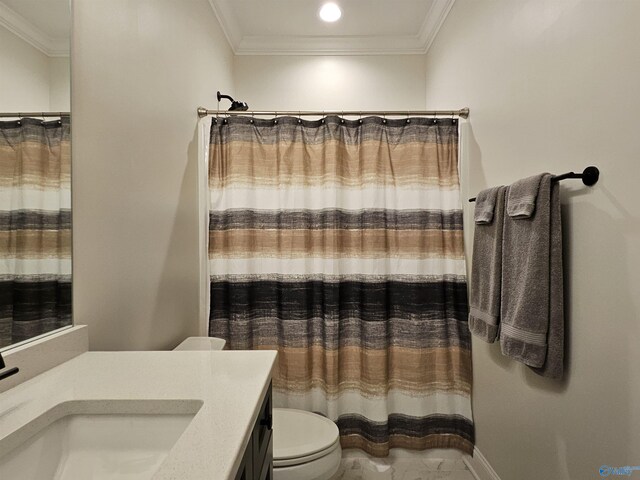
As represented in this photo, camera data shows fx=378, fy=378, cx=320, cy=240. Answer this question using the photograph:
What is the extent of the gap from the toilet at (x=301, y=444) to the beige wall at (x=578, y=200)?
0.76 m

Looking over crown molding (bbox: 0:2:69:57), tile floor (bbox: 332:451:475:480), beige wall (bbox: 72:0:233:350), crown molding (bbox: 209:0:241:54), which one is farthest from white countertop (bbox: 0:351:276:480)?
crown molding (bbox: 209:0:241:54)

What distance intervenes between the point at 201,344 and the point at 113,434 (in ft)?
3.18

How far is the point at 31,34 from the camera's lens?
91cm

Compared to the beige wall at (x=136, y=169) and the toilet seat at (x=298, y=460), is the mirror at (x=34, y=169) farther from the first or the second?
the toilet seat at (x=298, y=460)

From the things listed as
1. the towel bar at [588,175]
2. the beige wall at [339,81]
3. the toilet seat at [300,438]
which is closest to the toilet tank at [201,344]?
the toilet seat at [300,438]

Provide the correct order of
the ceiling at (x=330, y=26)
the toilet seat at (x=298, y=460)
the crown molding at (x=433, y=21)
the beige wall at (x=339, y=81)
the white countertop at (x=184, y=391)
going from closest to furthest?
the white countertop at (x=184, y=391), the toilet seat at (x=298, y=460), the crown molding at (x=433, y=21), the ceiling at (x=330, y=26), the beige wall at (x=339, y=81)

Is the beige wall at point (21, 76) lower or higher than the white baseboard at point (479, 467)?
higher

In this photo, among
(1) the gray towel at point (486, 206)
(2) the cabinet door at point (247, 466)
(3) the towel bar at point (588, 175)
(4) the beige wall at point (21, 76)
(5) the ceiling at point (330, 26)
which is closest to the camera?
(2) the cabinet door at point (247, 466)

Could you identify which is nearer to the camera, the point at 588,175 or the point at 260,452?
the point at 260,452

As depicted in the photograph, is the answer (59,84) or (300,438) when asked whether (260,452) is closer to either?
(300,438)

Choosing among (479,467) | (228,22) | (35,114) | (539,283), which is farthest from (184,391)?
(228,22)

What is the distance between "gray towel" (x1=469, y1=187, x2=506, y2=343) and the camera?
4.84 feet

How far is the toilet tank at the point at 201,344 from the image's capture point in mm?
1677

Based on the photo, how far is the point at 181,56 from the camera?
5.99ft
